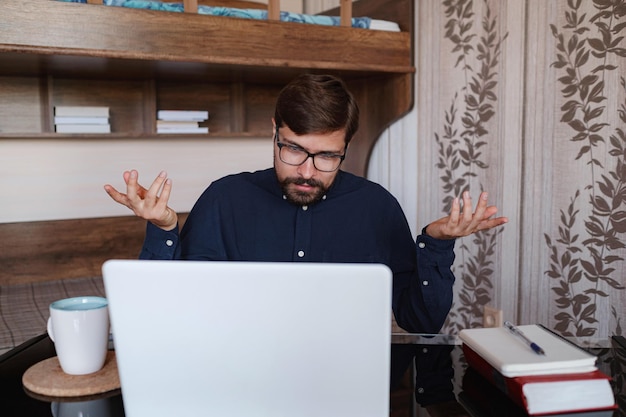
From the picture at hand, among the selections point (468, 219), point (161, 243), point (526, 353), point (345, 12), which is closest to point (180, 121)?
point (345, 12)

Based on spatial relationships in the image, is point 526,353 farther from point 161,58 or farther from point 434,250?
point 161,58

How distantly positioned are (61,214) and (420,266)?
170 cm

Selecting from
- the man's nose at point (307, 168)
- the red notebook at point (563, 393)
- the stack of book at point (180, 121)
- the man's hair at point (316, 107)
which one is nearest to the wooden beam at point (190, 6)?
the stack of book at point (180, 121)

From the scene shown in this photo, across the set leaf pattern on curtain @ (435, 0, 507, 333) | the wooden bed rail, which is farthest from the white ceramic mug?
leaf pattern on curtain @ (435, 0, 507, 333)

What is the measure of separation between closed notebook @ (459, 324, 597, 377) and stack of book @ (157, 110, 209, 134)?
178cm

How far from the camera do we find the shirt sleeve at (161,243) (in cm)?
126

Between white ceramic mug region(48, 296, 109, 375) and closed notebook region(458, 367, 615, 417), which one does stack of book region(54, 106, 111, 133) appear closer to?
white ceramic mug region(48, 296, 109, 375)

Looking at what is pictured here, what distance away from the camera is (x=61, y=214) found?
8.20ft

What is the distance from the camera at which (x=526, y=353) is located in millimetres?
904

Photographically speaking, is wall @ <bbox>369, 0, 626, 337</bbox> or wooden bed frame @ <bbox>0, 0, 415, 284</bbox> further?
wooden bed frame @ <bbox>0, 0, 415, 284</bbox>

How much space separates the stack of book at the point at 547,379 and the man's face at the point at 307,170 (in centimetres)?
62

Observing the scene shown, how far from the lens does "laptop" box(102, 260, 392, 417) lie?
0.69 meters

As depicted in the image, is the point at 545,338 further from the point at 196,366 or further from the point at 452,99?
the point at 452,99

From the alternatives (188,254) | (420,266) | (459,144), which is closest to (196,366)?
(420,266)
